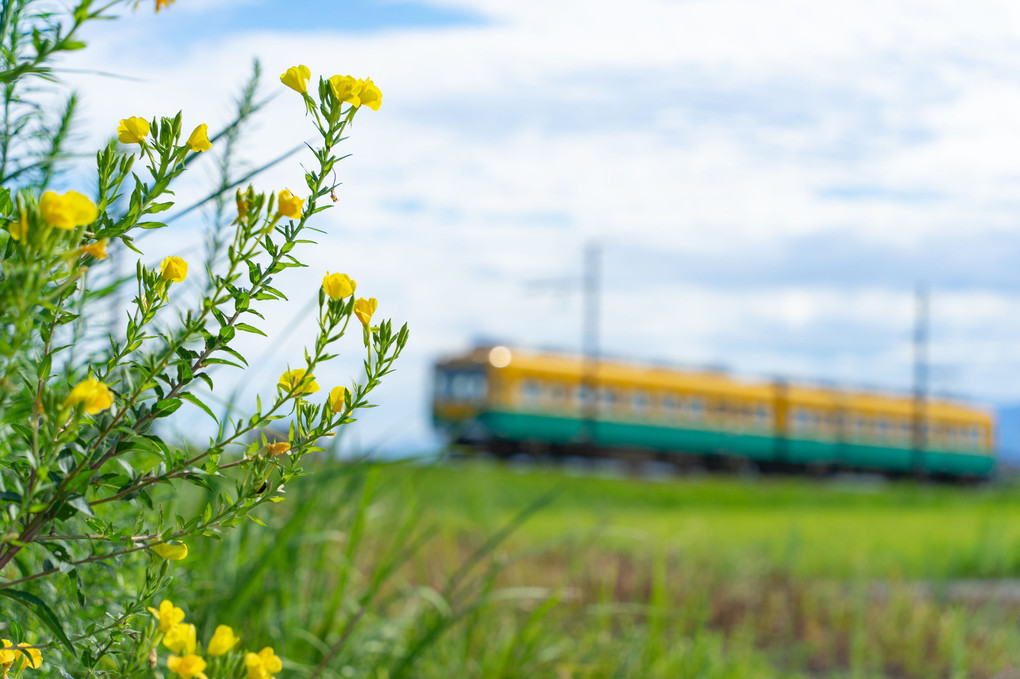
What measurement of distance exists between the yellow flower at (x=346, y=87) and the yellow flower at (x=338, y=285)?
0.18 metres

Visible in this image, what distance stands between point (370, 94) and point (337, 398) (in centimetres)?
31

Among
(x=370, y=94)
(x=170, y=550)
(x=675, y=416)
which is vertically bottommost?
(x=675, y=416)

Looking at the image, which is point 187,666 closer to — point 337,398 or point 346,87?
point 337,398

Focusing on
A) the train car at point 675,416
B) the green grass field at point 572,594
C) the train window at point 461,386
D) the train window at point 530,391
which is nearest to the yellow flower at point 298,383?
the green grass field at point 572,594

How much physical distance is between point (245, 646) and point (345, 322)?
152 centimetres

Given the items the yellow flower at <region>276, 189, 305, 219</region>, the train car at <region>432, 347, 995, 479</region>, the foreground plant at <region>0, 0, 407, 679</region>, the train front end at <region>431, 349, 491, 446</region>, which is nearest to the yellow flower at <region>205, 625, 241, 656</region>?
the foreground plant at <region>0, 0, 407, 679</region>

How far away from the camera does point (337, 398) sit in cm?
91

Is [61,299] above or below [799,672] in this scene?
above

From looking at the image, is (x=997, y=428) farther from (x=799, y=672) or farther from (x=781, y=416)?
(x=799, y=672)

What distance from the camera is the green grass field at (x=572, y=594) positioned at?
2289mm

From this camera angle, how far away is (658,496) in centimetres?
1284

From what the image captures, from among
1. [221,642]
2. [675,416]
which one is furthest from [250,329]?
[675,416]

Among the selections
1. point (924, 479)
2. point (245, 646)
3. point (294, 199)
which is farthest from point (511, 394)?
point (294, 199)

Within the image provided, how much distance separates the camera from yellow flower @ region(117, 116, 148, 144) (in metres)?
0.86
